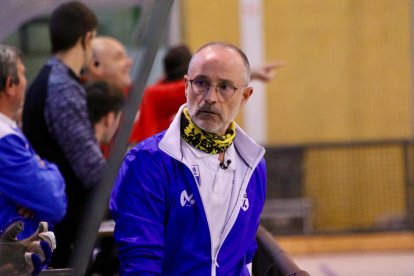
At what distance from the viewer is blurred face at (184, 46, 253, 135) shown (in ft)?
9.96

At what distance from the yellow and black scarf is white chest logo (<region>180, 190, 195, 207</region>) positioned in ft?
0.51

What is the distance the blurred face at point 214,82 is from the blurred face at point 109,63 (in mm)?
2272

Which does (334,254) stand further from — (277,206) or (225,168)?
(225,168)

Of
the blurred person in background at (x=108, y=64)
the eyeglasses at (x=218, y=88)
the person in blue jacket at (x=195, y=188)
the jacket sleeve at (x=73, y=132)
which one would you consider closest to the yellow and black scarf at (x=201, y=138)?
the person in blue jacket at (x=195, y=188)

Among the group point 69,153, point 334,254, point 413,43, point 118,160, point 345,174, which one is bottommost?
point 334,254

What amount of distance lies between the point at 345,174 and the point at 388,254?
933 millimetres

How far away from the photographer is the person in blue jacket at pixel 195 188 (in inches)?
117

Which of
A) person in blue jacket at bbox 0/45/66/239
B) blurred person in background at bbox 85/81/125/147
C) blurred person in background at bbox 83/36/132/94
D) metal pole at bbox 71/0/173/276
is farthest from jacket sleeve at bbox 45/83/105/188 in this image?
metal pole at bbox 71/0/173/276

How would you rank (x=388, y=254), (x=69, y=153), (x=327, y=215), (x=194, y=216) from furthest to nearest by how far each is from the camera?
(x=327, y=215), (x=388, y=254), (x=69, y=153), (x=194, y=216)

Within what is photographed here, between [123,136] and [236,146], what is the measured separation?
505mm

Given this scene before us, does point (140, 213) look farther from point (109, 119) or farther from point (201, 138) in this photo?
point (109, 119)

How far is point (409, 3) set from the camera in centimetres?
1009

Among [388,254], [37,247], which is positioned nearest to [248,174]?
[37,247]

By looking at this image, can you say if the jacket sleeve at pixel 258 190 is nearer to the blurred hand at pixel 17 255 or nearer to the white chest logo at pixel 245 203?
the white chest logo at pixel 245 203
